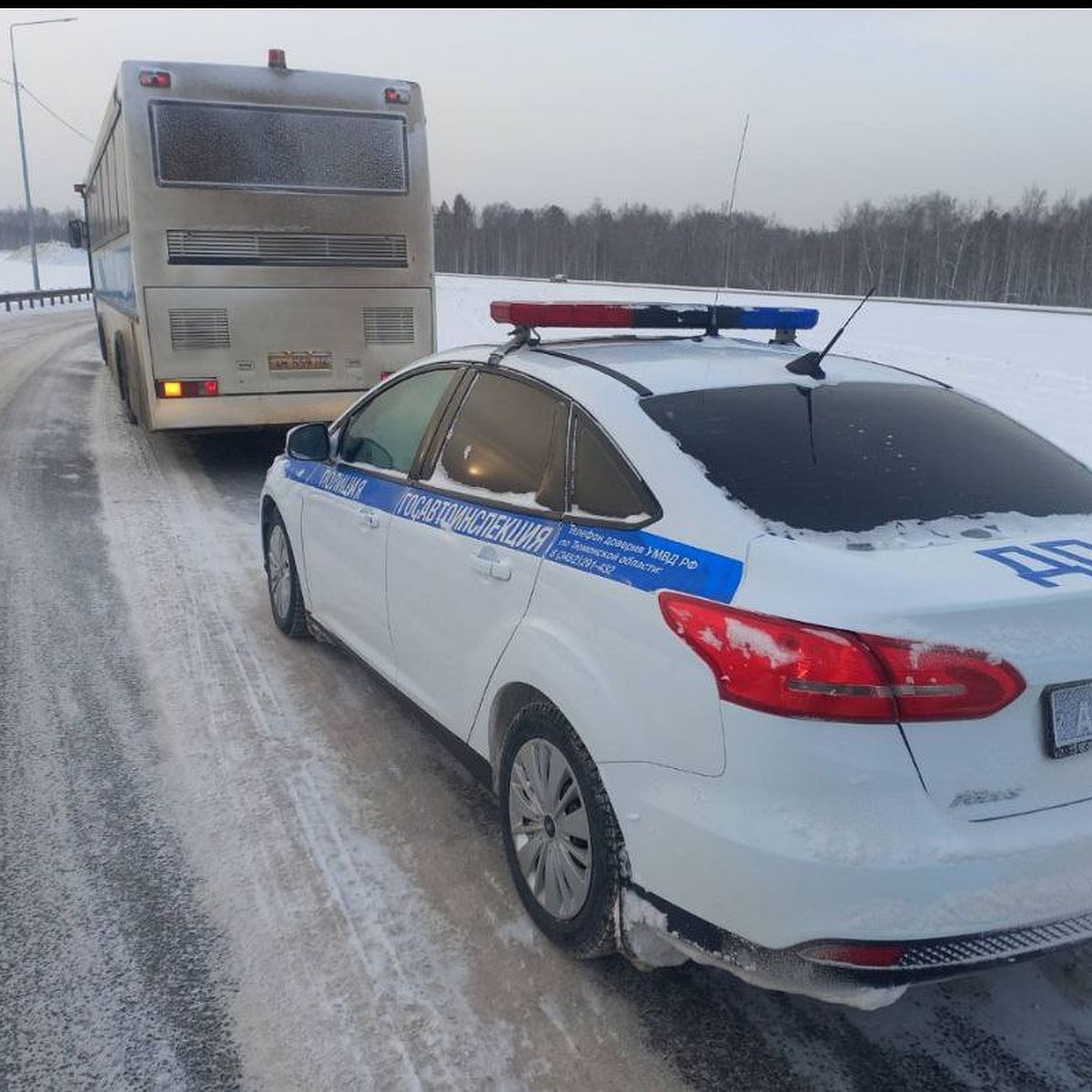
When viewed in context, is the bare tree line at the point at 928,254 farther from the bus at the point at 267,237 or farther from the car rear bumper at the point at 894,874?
the car rear bumper at the point at 894,874

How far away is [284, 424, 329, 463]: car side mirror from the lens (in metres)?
4.43

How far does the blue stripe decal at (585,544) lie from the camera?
7.25 ft

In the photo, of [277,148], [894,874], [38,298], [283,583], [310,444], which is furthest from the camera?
[38,298]

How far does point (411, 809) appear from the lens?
→ 3.49m

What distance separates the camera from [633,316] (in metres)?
3.32

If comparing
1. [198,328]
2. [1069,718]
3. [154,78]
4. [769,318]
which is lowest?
[1069,718]

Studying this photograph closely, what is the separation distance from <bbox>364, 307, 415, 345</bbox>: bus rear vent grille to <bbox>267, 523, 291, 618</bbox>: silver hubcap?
4657 mm

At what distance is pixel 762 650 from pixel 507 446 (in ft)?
4.49

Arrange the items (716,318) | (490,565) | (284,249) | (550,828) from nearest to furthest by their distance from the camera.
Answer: (550,828)
(490,565)
(716,318)
(284,249)

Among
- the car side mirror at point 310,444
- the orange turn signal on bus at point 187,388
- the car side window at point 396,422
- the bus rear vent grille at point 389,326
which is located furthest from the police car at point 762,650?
the bus rear vent grille at point 389,326

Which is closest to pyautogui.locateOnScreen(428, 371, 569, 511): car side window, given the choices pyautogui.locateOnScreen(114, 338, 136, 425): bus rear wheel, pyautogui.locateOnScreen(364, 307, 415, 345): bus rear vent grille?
pyautogui.locateOnScreen(364, 307, 415, 345): bus rear vent grille

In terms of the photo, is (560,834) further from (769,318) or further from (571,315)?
(769,318)

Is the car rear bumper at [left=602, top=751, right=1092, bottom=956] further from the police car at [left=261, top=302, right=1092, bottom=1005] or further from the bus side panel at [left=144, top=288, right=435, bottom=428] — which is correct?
the bus side panel at [left=144, top=288, right=435, bottom=428]

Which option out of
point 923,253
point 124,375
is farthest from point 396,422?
point 923,253
